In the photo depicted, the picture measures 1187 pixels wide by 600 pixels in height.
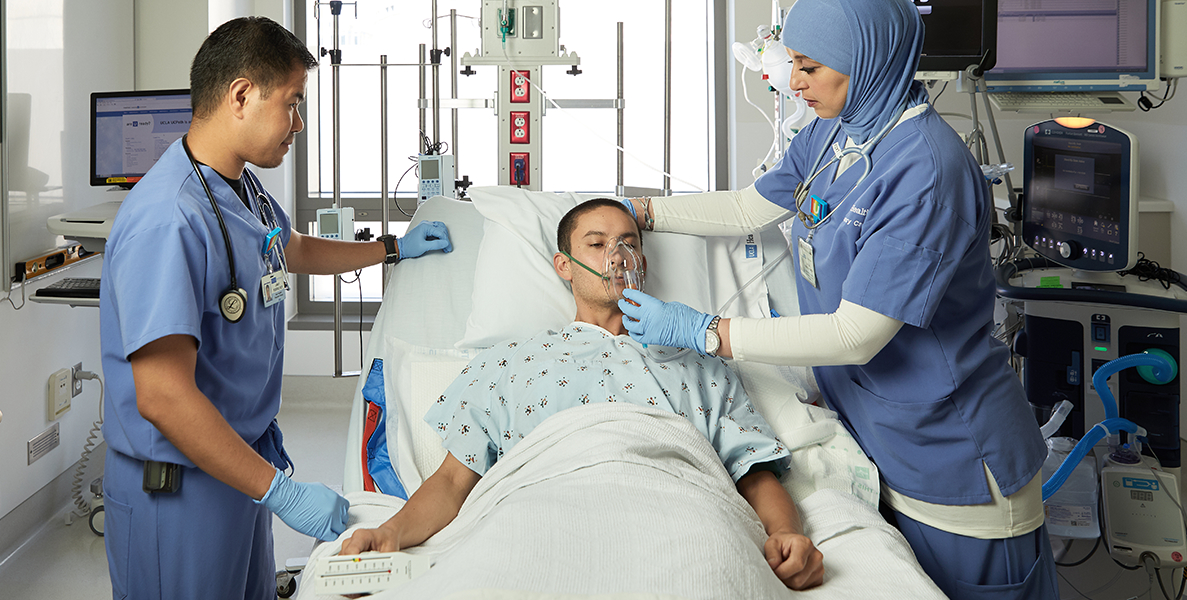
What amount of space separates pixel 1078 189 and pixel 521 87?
4.97ft

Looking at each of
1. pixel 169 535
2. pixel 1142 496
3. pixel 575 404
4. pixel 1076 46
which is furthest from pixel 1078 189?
pixel 169 535

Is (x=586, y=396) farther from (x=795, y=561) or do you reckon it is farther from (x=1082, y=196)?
(x=1082, y=196)

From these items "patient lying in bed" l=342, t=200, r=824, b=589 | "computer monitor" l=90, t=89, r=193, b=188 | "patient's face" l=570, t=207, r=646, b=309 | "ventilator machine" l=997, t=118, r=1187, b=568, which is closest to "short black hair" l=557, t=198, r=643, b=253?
"patient's face" l=570, t=207, r=646, b=309

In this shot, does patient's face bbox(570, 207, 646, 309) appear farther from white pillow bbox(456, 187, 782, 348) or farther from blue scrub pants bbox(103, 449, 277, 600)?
blue scrub pants bbox(103, 449, 277, 600)

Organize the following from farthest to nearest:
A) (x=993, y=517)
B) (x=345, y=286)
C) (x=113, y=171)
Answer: (x=345, y=286) < (x=113, y=171) < (x=993, y=517)

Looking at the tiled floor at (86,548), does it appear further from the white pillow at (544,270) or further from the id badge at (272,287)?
the id badge at (272,287)

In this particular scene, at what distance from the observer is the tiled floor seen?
2434 millimetres

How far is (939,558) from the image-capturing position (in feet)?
5.04

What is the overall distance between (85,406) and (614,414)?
242 centimetres

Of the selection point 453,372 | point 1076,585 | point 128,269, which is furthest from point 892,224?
point 1076,585

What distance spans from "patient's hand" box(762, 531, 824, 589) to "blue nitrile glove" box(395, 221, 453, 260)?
1151 millimetres

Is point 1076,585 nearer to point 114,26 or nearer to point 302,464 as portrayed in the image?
point 302,464

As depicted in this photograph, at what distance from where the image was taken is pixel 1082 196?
2.30m

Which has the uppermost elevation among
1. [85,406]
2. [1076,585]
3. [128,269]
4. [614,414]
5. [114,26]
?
[114,26]
